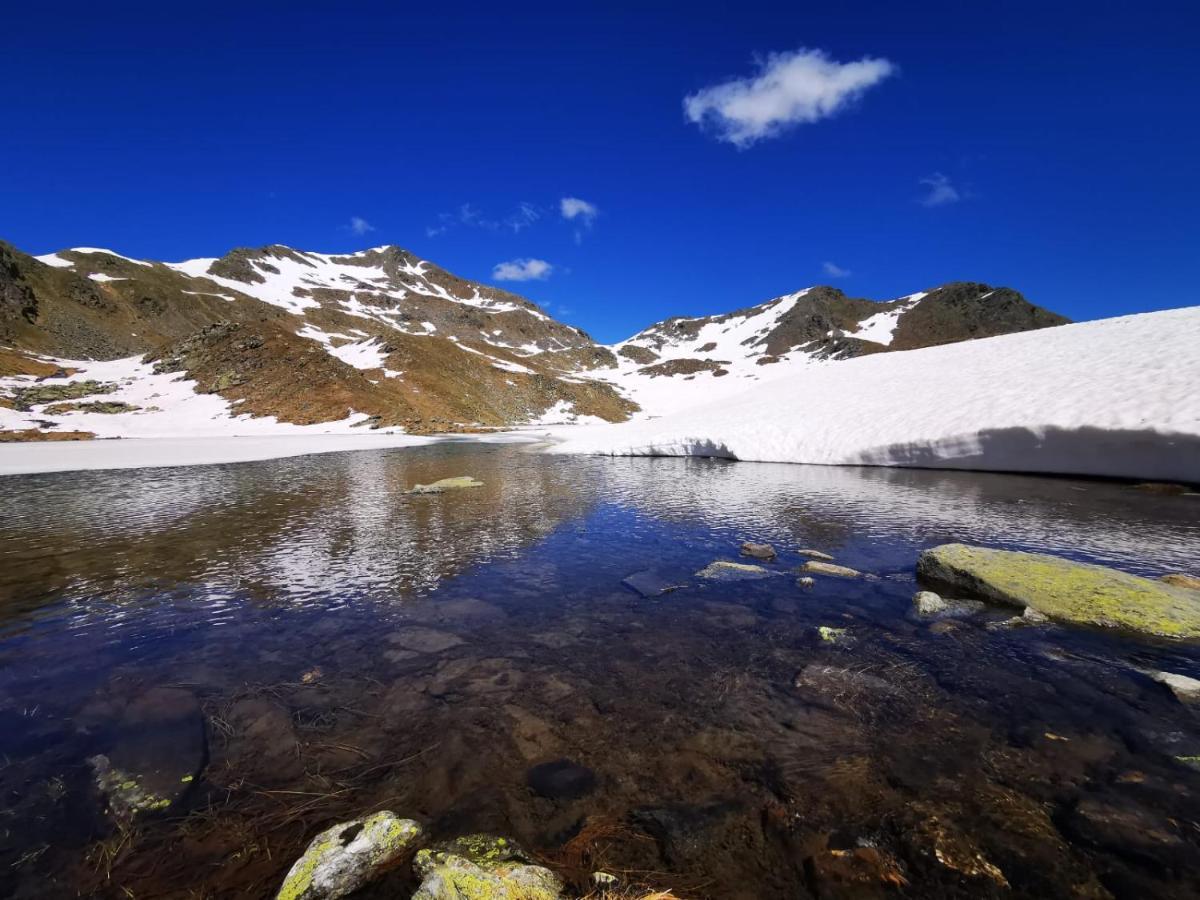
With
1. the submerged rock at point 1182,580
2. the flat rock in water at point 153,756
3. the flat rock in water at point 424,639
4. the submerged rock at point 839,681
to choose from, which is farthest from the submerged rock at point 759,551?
the flat rock in water at point 153,756

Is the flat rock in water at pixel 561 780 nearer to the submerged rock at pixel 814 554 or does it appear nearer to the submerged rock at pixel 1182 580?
the submerged rock at pixel 814 554

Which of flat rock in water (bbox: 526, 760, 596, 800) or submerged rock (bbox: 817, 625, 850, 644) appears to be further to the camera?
submerged rock (bbox: 817, 625, 850, 644)

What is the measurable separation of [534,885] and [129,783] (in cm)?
408

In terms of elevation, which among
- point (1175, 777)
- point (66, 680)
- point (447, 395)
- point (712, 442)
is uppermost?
point (447, 395)

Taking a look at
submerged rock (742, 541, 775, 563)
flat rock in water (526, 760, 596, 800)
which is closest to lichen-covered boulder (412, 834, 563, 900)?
flat rock in water (526, 760, 596, 800)

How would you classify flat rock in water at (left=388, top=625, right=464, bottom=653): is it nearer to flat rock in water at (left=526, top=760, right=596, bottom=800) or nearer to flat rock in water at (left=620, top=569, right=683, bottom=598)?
flat rock in water at (left=526, top=760, right=596, bottom=800)

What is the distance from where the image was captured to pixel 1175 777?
421 centimetres

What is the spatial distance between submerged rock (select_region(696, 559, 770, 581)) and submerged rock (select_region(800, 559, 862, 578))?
34.1 inches

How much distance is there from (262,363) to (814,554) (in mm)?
77527

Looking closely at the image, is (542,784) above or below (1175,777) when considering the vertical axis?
below

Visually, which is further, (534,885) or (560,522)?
(560,522)

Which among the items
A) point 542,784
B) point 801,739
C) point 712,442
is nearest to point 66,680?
point 542,784

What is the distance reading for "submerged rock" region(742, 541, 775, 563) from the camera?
36.7 ft

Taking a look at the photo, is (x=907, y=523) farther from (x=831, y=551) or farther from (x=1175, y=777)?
(x=1175, y=777)
